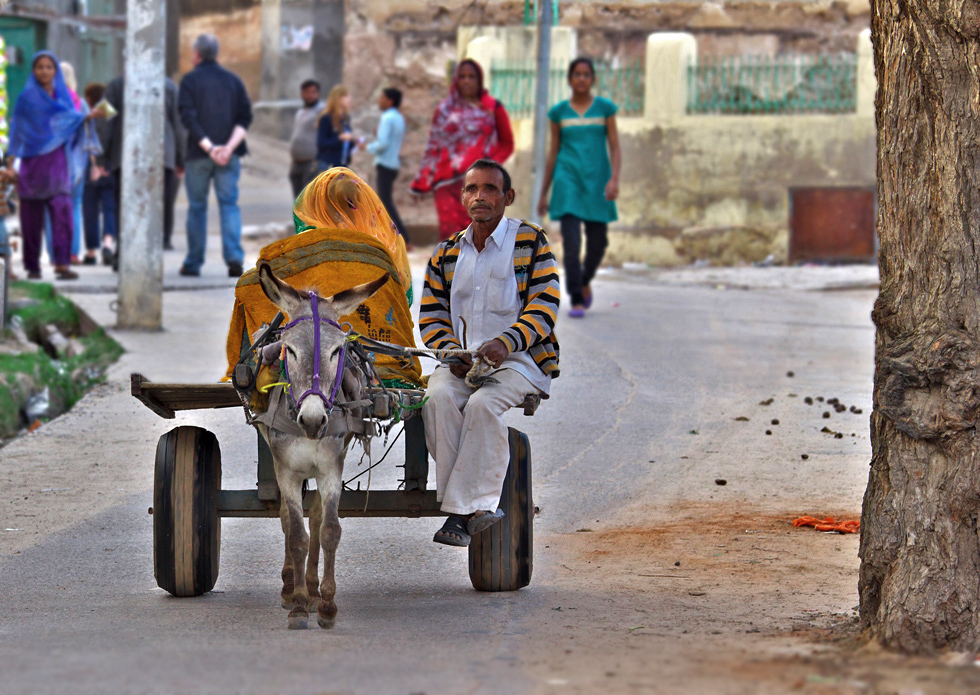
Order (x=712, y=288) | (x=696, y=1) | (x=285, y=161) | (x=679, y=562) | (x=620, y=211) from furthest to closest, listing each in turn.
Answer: (x=285, y=161) < (x=696, y=1) < (x=620, y=211) < (x=712, y=288) < (x=679, y=562)

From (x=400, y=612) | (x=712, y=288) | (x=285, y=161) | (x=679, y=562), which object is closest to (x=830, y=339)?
(x=712, y=288)

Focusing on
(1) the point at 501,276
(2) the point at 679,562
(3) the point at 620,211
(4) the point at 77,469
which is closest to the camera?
(1) the point at 501,276

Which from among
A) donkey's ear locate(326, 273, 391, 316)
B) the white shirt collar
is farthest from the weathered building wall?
donkey's ear locate(326, 273, 391, 316)

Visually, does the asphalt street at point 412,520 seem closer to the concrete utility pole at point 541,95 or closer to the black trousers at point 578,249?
the black trousers at point 578,249

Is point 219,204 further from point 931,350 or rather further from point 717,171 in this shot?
point 931,350

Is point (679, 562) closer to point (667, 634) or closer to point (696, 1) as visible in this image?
point (667, 634)

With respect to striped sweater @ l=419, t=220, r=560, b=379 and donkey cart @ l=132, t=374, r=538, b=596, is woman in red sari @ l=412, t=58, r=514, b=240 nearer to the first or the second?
striped sweater @ l=419, t=220, r=560, b=379

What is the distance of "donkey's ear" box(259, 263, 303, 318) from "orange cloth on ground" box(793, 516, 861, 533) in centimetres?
303

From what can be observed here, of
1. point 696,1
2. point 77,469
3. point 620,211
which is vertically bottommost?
point 77,469

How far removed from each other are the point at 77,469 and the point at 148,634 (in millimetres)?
3561

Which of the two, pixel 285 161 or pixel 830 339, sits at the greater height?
pixel 285 161

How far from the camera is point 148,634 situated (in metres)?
4.68

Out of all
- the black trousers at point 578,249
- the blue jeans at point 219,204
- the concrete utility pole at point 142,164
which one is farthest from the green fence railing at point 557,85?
the concrete utility pole at point 142,164

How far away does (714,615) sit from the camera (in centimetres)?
503
